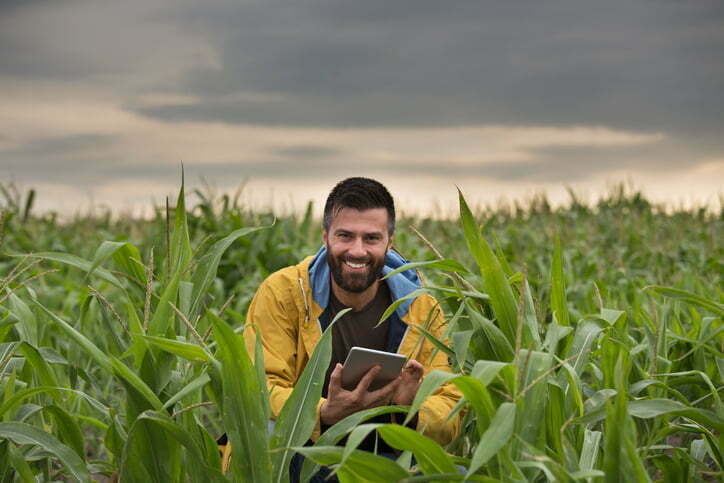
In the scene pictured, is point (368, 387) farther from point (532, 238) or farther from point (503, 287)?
point (532, 238)

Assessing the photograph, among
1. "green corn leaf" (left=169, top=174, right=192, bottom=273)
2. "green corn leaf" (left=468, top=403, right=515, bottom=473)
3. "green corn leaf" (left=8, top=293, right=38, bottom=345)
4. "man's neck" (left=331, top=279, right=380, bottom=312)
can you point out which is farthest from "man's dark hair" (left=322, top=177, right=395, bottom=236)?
"green corn leaf" (left=468, top=403, right=515, bottom=473)

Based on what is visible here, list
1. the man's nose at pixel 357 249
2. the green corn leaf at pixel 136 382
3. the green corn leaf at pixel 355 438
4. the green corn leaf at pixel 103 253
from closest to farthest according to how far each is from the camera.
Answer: the green corn leaf at pixel 355 438 < the green corn leaf at pixel 136 382 < the green corn leaf at pixel 103 253 < the man's nose at pixel 357 249

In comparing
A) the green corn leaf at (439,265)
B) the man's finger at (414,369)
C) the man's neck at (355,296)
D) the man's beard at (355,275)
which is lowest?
the man's finger at (414,369)

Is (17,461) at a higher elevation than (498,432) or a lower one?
lower

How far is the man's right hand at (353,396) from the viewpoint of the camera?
284 cm

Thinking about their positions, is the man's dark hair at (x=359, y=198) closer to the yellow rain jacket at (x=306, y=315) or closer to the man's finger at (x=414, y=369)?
the yellow rain jacket at (x=306, y=315)

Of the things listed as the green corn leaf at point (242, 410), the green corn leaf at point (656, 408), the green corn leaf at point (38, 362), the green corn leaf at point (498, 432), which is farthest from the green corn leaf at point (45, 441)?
the green corn leaf at point (656, 408)

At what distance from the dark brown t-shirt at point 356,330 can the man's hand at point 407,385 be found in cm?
74

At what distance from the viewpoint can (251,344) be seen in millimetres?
3270

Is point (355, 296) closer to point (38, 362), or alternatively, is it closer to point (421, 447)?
point (38, 362)

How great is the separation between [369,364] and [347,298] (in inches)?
31.6

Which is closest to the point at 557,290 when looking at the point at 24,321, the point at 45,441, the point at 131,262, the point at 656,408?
the point at 656,408

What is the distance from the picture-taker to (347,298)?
3.61 metres

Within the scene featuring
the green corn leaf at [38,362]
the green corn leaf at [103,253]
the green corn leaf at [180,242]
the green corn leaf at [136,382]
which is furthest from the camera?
the green corn leaf at [38,362]
